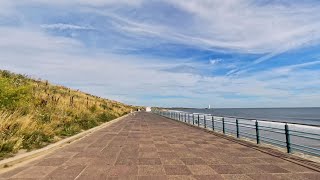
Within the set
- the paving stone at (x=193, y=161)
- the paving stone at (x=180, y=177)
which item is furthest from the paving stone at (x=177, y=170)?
the paving stone at (x=193, y=161)

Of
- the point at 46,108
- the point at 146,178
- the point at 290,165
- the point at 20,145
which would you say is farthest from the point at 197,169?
the point at 46,108

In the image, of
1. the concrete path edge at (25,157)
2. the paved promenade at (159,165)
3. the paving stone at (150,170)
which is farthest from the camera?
the concrete path edge at (25,157)

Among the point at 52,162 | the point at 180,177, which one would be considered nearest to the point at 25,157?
the point at 52,162

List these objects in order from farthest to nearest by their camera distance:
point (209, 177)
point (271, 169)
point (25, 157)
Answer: point (25, 157), point (271, 169), point (209, 177)

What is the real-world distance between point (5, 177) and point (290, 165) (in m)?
7.23

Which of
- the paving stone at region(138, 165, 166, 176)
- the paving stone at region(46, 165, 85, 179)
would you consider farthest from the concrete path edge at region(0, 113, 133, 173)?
the paving stone at region(138, 165, 166, 176)

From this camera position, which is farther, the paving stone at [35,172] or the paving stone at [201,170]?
the paving stone at [201,170]

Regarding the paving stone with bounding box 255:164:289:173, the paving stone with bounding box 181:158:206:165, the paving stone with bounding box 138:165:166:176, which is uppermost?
the paving stone with bounding box 181:158:206:165

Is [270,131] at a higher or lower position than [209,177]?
higher

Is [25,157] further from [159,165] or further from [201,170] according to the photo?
[201,170]

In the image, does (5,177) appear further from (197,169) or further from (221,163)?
(221,163)

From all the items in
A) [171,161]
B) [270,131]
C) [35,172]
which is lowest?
[35,172]

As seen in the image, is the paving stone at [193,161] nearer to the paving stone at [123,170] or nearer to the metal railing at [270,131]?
the paving stone at [123,170]

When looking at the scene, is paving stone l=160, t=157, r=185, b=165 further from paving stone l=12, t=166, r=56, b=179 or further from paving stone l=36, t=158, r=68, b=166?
paving stone l=12, t=166, r=56, b=179
